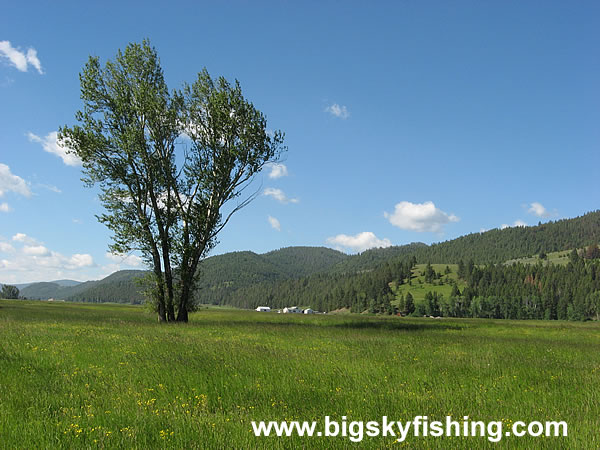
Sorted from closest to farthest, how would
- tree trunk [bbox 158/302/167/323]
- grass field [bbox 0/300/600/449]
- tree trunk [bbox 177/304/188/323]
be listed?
grass field [bbox 0/300/600/449] < tree trunk [bbox 158/302/167/323] < tree trunk [bbox 177/304/188/323]

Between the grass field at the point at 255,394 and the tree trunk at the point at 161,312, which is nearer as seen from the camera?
the grass field at the point at 255,394

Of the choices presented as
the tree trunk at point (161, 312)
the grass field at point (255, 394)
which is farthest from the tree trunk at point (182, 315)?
the grass field at point (255, 394)

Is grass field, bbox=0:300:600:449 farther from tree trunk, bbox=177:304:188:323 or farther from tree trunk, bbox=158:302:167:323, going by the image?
tree trunk, bbox=177:304:188:323

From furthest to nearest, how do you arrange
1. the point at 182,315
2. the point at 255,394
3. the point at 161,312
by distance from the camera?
the point at 182,315 → the point at 161,312 → the point at 255,394

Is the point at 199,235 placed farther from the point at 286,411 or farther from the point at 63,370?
the point at 286,411

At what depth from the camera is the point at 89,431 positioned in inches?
261

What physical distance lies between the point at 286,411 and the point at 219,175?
28745mm

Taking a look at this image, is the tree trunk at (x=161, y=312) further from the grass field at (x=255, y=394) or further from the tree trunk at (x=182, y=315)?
the grass field at (x=255, y=394)

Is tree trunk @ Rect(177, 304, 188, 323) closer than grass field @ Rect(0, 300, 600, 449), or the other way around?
grass field @ Rect(0, 300, 600, 449)

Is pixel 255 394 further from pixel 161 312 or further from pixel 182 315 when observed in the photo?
pixel 161 312

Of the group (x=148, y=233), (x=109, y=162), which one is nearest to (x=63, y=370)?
(x=148, y=233)

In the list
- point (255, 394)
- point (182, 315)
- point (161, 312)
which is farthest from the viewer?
point (182, 315)

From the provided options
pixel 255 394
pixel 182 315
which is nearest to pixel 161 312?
pixel 182 315

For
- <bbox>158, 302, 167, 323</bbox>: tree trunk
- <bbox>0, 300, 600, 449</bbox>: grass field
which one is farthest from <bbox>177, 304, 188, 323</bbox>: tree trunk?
<bbox>0, 300, 600, 449</bbox>: grass field
